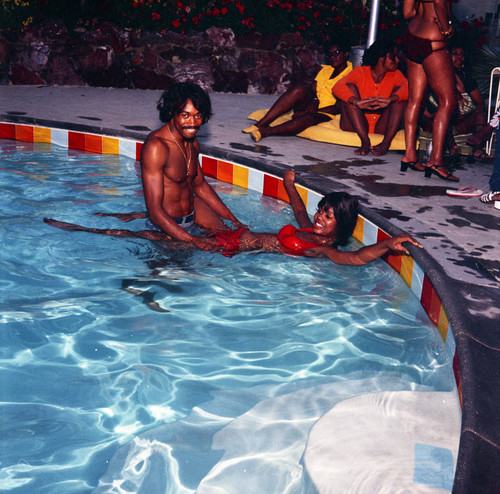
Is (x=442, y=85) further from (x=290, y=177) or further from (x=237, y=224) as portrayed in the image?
(x=237, y=224)

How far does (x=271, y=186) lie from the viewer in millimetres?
5949

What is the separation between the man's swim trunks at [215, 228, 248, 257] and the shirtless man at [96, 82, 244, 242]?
0.27m

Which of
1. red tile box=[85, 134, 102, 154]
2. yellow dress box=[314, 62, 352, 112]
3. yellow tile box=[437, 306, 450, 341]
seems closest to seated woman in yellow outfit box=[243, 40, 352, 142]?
yellow dress box=[314, 62, 352, 112]

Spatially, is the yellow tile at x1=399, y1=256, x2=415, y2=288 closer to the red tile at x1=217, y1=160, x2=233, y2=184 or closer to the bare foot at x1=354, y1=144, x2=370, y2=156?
the bare foot at x1=354, y1=144, x2=370, y2=156

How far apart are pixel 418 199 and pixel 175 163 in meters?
1.93

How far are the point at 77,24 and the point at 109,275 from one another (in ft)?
27.1

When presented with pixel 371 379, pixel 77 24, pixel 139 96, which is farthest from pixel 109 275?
pixel 77 24

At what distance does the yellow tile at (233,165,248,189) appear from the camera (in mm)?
6250

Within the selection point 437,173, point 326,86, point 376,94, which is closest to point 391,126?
point 376,94

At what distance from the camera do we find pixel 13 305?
3705mm

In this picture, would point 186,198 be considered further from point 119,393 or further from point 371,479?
point 371,479

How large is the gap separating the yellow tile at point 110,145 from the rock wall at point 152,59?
405cm

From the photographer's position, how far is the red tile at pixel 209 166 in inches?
260

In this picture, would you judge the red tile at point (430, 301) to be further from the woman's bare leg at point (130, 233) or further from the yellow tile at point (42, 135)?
the yellow tile at point (42, 135)
